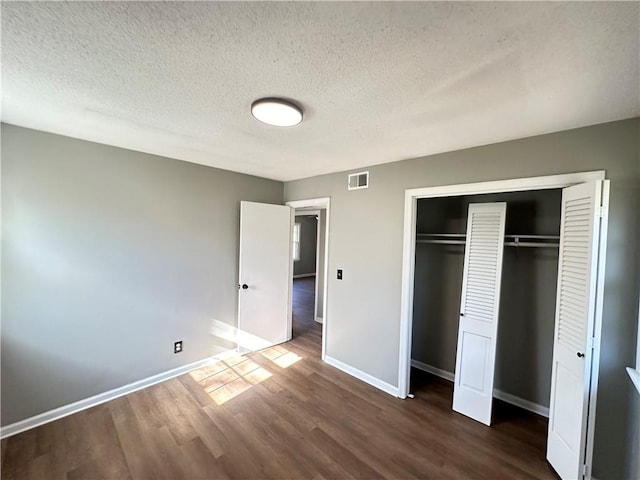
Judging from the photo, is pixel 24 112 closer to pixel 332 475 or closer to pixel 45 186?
pixel 45 186

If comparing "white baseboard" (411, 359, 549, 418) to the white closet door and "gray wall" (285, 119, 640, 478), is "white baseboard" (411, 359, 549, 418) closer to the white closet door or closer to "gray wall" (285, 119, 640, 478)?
the white closet door

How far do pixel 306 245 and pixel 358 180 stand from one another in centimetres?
696

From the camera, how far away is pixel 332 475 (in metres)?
1.78

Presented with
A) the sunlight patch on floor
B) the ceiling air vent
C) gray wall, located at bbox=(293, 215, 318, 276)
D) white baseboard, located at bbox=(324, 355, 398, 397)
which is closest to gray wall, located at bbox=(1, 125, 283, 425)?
the sunlight patch on floor

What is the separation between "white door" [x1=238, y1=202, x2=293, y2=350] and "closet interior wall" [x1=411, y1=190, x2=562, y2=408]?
6.56 feet

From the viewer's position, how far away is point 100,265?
2.44m

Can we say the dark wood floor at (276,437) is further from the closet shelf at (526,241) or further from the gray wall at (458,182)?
the closet shelf at (526,241)

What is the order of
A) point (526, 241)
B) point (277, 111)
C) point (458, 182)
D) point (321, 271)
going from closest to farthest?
point (277, 111) < point (458, 182) < point (526, 241) < point (321, 271)

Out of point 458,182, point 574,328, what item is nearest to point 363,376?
point 574,328

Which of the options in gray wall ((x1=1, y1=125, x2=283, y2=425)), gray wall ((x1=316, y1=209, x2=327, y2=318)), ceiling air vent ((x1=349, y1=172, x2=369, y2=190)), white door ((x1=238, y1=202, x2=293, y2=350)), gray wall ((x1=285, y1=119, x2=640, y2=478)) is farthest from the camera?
gray wall ((x1=316, y1=209, x2=327, y2=318))

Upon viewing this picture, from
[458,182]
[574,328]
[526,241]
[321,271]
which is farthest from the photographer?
[321,271]

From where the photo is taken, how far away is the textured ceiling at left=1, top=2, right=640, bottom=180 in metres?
0.93

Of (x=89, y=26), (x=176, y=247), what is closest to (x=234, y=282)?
(x=176, y=247)

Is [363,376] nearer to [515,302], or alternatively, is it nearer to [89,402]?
[515,302]
